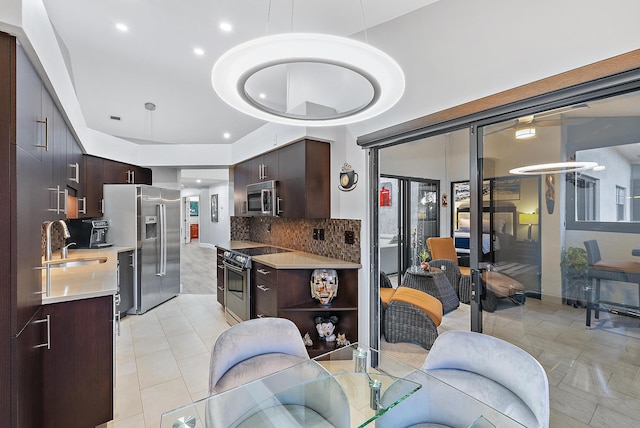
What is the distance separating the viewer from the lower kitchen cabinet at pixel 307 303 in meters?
2.89

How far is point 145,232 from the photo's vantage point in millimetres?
4285

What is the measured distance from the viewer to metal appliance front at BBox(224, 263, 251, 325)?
3395mm

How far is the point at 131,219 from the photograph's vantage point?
4.15 meters

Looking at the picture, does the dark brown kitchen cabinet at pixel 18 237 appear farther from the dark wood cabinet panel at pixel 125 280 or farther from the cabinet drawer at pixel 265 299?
the dark wood cabinet panel at pixel 125 280

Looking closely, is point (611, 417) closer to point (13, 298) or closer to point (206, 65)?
point (13, 298)

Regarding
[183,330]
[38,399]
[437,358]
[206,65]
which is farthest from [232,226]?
[437,358]

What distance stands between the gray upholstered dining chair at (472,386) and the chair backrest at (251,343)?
2.04ft

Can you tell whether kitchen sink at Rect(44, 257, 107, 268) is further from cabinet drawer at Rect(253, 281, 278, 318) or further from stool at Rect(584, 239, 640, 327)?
stool at Rect(584, 239, 640, 327)

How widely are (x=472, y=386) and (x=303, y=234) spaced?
272 cm

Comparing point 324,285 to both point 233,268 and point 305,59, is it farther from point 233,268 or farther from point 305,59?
point 305,59

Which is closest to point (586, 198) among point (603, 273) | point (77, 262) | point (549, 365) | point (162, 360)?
point (603, 273)

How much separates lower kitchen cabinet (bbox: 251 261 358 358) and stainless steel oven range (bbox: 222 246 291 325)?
357mm

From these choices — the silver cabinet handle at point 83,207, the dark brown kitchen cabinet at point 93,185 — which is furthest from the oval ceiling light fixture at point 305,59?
the dark brown kitchen cabinet at point 93,185

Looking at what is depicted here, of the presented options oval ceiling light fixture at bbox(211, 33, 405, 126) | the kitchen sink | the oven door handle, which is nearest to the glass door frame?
oval ceiling light fixture at bbox(211, 33, 405, 126)
